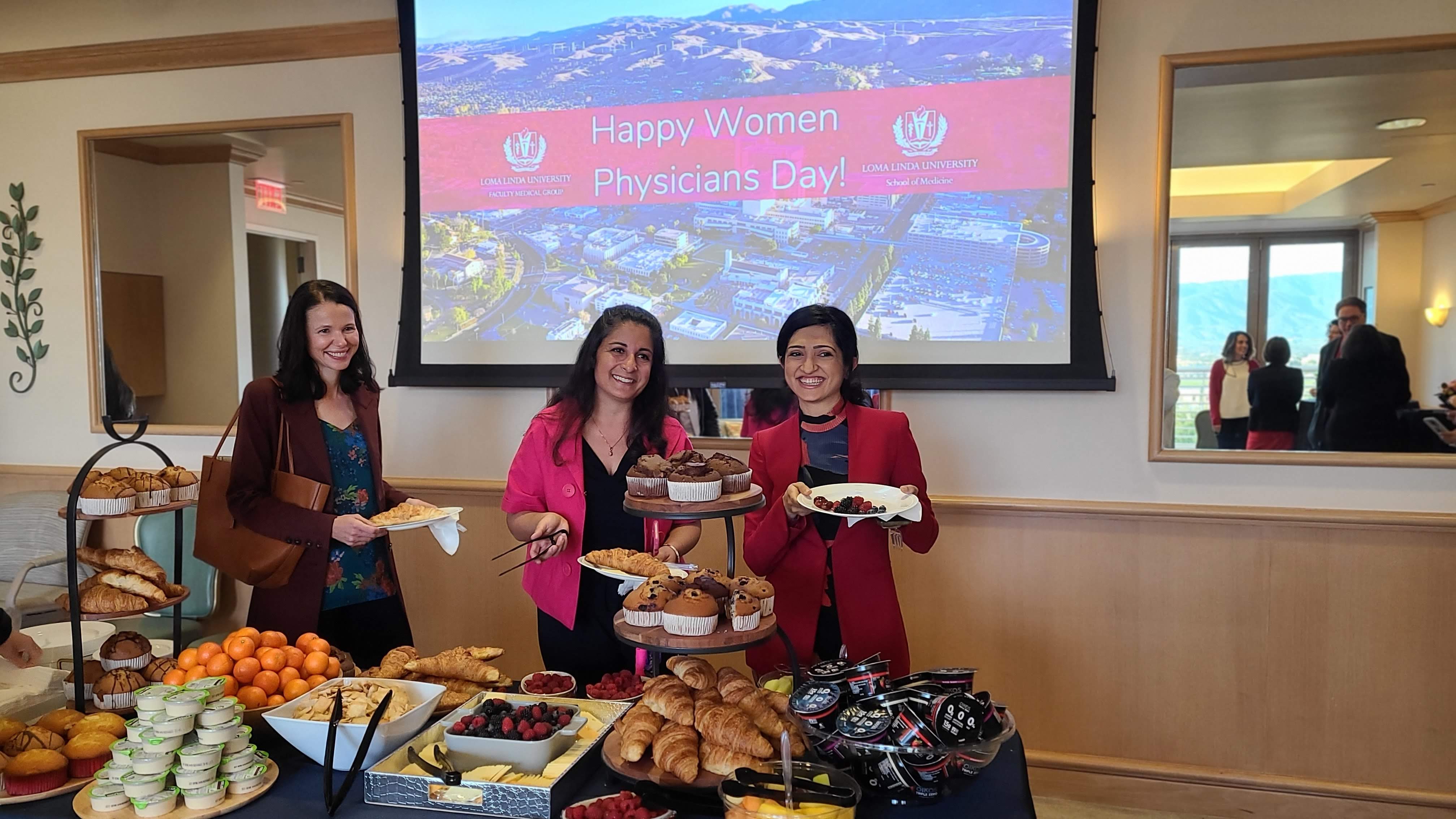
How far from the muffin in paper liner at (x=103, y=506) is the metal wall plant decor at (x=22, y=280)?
283 cm

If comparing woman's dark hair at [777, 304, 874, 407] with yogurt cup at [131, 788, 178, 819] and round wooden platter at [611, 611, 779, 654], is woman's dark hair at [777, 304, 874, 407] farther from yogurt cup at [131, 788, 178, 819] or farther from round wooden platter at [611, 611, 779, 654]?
yogurt cup at [131, 788, 178, 819]

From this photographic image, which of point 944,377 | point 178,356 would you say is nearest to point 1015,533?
point 944,377

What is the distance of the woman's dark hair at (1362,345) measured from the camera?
115 inches

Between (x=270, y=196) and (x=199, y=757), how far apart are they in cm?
289

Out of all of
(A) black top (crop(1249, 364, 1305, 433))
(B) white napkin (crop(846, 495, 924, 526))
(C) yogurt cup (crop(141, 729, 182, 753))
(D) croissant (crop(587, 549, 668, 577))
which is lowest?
(C) yogurt cup (crop(141, 729, 182, 753))

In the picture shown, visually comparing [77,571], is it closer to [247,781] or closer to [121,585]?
[121,585]

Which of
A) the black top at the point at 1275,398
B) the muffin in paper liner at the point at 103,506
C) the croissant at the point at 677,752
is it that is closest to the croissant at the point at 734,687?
the croissant at the point at 677,752

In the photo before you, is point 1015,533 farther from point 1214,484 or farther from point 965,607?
point 1214,484

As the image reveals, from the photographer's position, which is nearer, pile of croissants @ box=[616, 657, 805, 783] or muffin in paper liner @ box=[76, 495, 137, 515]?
pile of croissants @ box=[616, 657, 805, 783]

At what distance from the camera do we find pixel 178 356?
154 inches

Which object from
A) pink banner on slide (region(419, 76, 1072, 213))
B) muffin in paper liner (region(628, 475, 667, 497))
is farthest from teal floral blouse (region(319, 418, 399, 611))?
pink banner on slide (region(419, 76, 1072, 213))

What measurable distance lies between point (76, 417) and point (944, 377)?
12.3ft

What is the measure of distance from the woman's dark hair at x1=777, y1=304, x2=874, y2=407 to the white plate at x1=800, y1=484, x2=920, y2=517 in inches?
11.5

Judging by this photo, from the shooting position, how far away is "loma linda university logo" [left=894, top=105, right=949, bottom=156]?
308 cm
